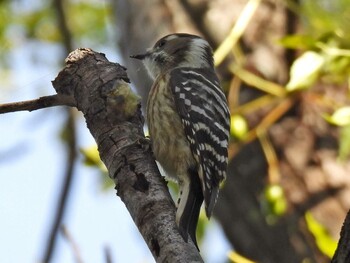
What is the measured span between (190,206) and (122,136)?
2.09 ft

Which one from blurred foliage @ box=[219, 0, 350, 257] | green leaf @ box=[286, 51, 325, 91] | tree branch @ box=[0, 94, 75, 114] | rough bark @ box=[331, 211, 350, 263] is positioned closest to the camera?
rough bark @ box=[331, 211, 350, 263]

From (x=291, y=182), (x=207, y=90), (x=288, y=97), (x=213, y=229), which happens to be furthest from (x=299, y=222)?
(x=213, y=229)

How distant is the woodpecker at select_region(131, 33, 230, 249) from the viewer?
4.47m

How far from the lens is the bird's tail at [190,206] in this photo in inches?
121

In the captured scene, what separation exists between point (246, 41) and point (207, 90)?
862 mm

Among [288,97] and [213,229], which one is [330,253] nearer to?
[288,97]

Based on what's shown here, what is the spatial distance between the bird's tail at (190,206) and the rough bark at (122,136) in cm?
4

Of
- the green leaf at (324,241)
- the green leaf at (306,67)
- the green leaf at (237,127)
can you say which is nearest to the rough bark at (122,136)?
the green leaf at (324,241)

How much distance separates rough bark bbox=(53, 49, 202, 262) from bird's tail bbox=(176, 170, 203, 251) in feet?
0.12

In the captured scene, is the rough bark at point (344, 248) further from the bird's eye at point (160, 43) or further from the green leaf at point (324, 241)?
the bird's eye at point (160, 43)

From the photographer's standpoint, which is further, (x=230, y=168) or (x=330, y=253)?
(x=230, y=168)

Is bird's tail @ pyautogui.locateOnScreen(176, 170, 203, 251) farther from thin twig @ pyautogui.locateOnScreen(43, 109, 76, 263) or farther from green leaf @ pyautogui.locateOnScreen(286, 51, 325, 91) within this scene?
thin twig @ pyautogui.locateOnScreen(43, 109, 76, 263)

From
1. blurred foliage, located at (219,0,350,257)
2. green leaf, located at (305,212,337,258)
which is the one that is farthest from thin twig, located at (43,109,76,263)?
green leaf, located at (305,212,337,258)

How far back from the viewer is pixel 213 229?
8.09 metres
